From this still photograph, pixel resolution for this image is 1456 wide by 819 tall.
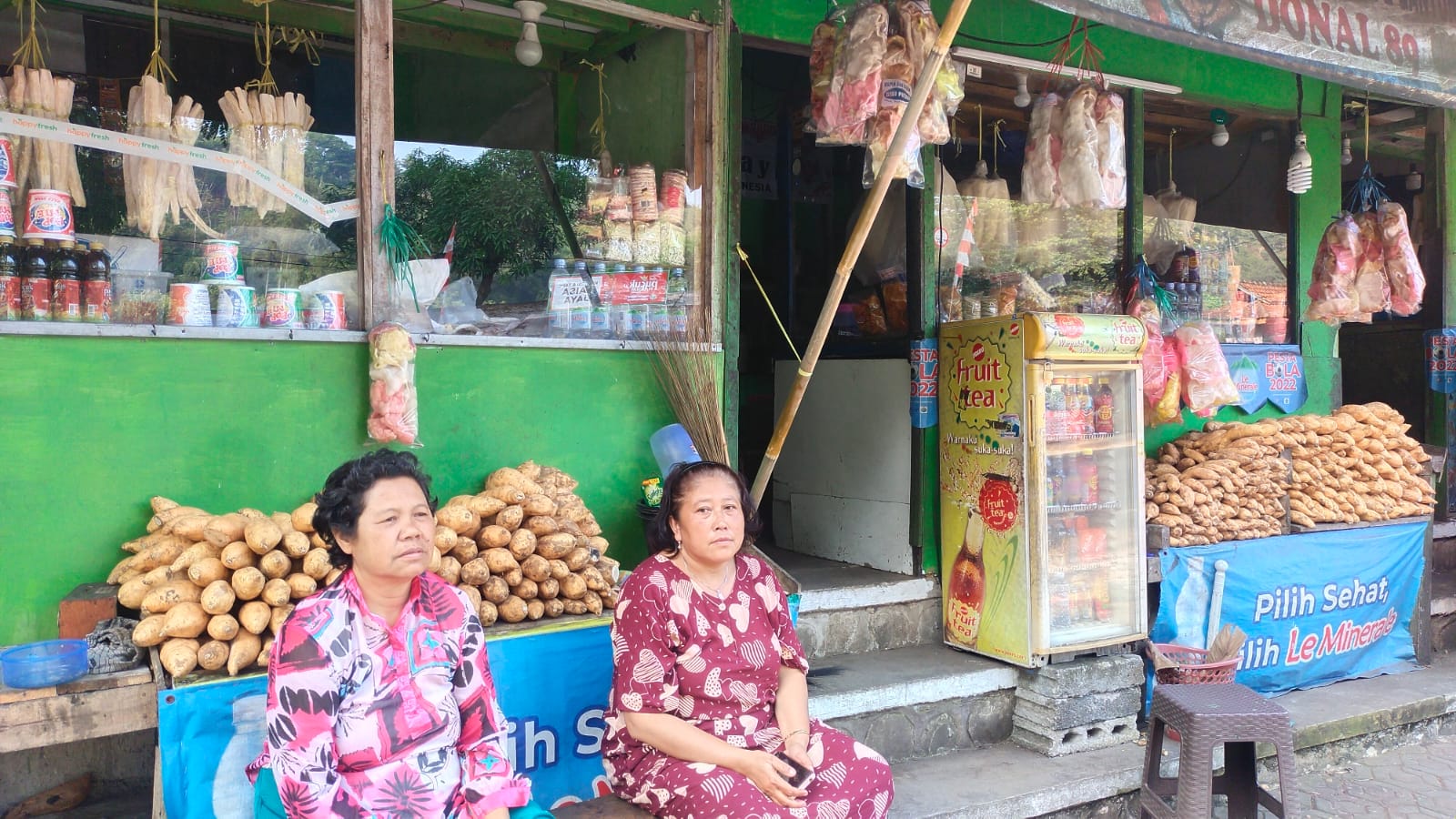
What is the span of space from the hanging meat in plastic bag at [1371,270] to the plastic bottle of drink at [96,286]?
613 cm

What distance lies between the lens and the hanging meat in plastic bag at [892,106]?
3594mm

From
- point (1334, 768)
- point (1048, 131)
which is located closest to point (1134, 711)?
point (1334, 768)

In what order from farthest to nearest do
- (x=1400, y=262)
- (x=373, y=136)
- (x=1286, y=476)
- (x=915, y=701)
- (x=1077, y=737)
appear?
1. (x=1400, y=262)
2. (x=1286, y=476)
3. (x=1077, y=737)
4. (x=915, y=701)
5. (x=373, y=136)

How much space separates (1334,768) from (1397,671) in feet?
4.12

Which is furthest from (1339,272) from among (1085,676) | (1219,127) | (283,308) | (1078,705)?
(283,308)

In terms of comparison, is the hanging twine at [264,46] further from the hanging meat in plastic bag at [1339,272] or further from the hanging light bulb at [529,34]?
the hanging meat in plastic bag at [1339,272]

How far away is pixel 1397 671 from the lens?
5527 mm

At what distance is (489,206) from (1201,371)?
A: 353cm

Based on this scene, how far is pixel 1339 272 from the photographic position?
18.6 ft

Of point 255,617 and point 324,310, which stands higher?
point 324,310

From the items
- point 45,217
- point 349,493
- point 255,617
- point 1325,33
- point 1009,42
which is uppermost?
point 1009,42

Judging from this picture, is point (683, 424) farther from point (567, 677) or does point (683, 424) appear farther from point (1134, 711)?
point (1134, 711)

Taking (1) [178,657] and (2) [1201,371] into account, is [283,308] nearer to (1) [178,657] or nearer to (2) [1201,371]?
(1) [178,657]

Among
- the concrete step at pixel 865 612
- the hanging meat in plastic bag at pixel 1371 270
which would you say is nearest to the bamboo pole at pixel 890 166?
the concrete step at pixel 865 612
